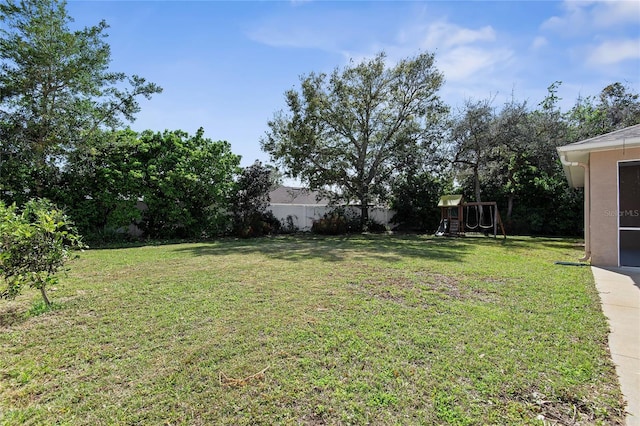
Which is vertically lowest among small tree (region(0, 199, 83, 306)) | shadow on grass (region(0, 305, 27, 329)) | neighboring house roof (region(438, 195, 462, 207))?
shadow on grass (region(0, 305, 27, 329))

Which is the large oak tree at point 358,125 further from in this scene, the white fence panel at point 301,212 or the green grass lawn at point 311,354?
the green grass lawn at point 311,354

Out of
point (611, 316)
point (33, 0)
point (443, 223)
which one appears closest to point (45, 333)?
point (611, 316)

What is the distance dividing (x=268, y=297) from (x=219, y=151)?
11.1m

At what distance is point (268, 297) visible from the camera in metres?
4.75

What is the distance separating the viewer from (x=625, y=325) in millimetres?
3576

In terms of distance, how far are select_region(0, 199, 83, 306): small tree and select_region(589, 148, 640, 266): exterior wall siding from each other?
10151mm

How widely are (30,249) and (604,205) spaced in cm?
1067

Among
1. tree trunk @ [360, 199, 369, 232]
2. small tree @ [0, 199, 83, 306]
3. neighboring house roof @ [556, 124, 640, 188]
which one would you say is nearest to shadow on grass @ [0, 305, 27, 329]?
small tree @ [0, 199, 83, 306]

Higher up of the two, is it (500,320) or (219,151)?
(219,151)

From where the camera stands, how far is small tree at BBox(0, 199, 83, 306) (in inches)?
156

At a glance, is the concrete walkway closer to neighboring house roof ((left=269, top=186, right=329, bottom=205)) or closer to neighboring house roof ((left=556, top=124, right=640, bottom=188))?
neighboring house roof ((left=556, top=124, right=640, bottom=188))

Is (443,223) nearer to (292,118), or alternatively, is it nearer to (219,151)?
(292,118)

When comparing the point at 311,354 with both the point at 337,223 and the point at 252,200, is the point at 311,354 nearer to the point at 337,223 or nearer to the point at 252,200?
the point at 252,200

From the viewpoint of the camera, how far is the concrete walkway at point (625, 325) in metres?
2.38
